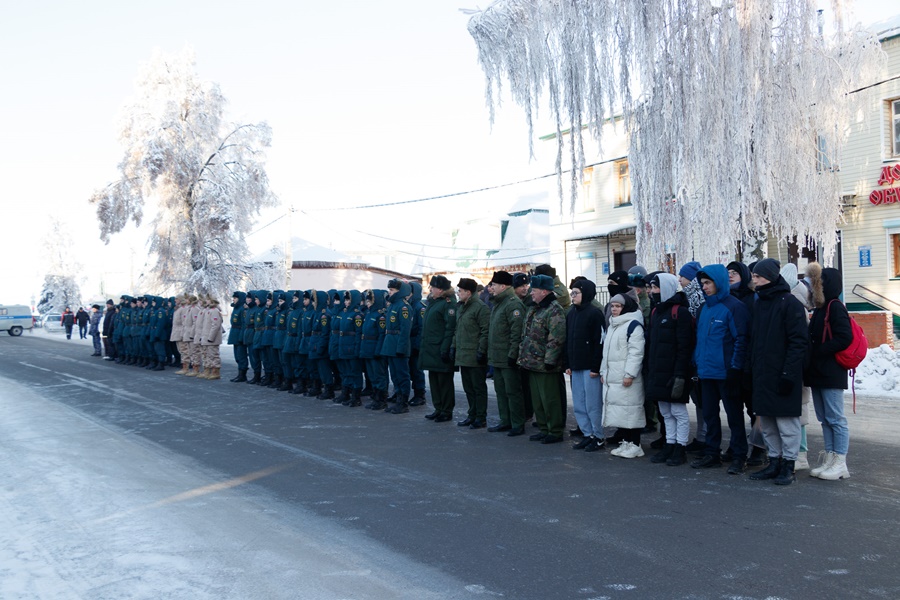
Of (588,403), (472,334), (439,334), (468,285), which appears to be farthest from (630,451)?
(439,334)

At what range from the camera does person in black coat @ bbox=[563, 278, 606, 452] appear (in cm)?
877

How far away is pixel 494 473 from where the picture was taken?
7.61 meters

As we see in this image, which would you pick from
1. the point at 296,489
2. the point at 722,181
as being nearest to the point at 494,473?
the point at 296,489

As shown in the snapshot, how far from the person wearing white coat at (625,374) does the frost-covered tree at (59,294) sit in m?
83.8

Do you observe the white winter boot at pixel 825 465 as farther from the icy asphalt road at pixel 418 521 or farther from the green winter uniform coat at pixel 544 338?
the green winter uniform coat at pixel 544 338

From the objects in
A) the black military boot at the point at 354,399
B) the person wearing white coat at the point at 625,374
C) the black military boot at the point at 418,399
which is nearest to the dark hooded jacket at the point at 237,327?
the black military boot at the point at 354,399

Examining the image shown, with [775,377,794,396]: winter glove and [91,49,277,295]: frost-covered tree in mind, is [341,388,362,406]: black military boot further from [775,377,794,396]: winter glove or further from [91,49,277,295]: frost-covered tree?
[91,49,277,295]: frost-covered tree

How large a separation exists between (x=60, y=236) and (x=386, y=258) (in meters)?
36.0

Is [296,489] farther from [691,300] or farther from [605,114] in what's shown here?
[605,114]

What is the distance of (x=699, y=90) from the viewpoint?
1439 cm

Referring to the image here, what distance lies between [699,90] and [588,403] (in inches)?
322

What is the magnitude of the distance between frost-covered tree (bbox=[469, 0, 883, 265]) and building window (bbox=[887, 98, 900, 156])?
539 centimetres

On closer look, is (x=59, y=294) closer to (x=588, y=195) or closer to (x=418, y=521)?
(x=588, y=195)

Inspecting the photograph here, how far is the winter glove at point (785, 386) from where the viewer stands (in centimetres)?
675
